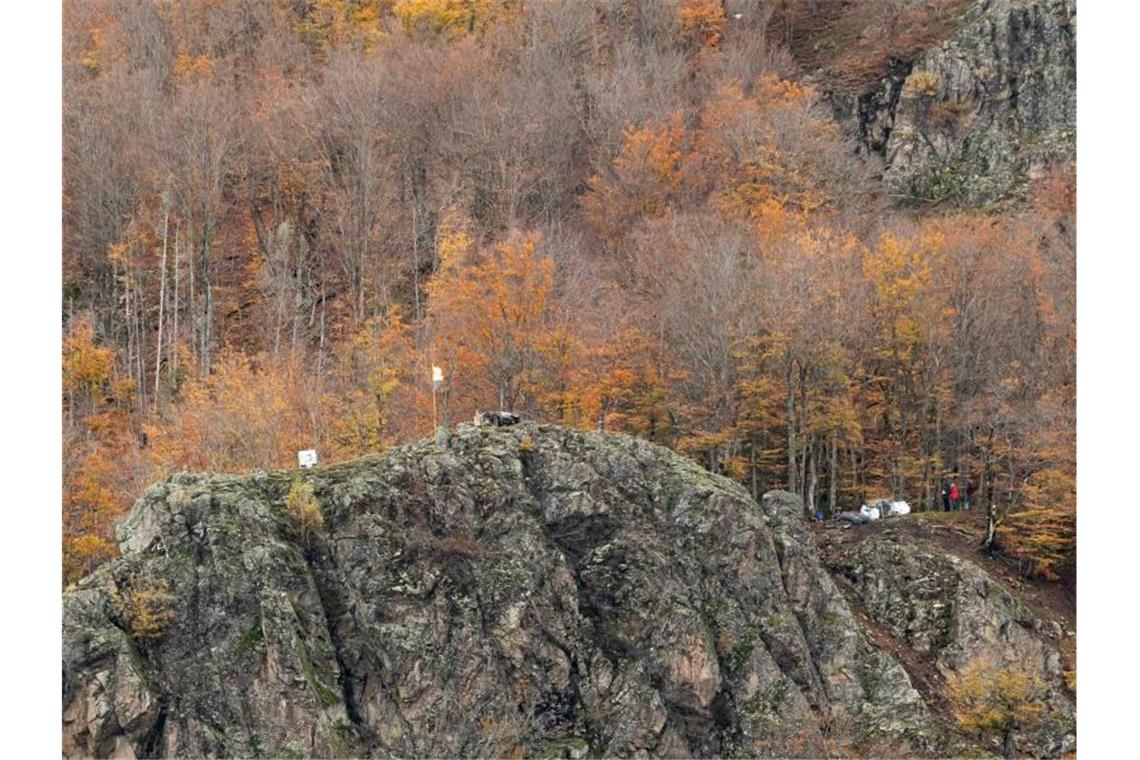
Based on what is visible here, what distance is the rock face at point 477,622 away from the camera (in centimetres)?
3106

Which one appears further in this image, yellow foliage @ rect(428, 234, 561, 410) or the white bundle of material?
yellow foliage @ rect(428, 234, 561, 410)

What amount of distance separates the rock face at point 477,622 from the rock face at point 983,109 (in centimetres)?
4281

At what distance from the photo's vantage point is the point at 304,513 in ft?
111

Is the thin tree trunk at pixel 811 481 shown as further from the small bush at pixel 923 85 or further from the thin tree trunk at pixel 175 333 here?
the small bush at pixel 923 85

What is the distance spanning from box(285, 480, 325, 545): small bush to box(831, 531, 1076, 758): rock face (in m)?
15.7

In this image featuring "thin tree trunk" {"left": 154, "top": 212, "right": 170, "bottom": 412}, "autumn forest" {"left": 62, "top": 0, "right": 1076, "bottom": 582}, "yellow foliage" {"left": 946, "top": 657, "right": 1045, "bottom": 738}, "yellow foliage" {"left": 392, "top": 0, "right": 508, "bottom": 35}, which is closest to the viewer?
"yellow foliage" {"left": 946, "top": 657, "right": 1045, "bottom": 738}

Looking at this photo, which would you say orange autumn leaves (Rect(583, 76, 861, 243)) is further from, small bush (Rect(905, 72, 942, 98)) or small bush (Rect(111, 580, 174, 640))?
small bush (Rect(111, 580, 174, 640))

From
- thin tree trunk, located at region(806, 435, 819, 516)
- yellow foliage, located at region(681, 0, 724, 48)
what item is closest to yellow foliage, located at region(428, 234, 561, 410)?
thin tree trunk, located at region(806, 435, 819, 516)

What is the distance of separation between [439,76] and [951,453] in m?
37.7

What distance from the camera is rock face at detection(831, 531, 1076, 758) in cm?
3862

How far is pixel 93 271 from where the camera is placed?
67875 millimetres

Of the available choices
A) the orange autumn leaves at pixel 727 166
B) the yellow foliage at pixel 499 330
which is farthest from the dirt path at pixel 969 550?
the orange autumn leaves at pixel 727 166

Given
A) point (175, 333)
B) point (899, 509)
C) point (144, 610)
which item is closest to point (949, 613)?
point (899, 509)

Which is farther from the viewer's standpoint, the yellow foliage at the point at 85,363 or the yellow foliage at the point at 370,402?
the yellow foliage at the point at 85,363
